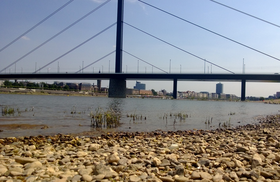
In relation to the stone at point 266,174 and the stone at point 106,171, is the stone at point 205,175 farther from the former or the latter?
the stone at point 106,171

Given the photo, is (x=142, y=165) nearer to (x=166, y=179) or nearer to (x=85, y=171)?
(x=166, y=179)

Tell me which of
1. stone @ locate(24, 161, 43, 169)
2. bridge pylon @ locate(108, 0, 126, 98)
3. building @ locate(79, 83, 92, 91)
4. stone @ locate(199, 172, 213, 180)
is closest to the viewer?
stone @ locate(199, 172, 213, 180)

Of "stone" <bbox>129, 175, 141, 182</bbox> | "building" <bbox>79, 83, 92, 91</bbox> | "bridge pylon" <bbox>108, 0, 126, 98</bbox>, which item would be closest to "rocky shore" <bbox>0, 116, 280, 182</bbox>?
"stone" <bbox>129, 175, 141, 182</bbox>

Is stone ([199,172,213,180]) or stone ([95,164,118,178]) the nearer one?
stone ([199,172,213,180])

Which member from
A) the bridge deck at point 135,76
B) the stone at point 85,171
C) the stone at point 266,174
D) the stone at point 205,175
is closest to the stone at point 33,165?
the stone at point 85,171

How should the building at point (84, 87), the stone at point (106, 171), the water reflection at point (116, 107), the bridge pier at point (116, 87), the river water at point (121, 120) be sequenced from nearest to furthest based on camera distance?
the stone at point (106, 171)
the river water at point (121, 120)
the water reflection at point (116, 107)
the bridge pier at point (116, 87)
the building at point (84, 87)

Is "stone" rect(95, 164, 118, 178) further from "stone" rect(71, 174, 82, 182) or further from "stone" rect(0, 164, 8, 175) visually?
"stone" rect(0, 164, 8, 175)

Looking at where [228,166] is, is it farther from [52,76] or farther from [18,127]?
[52,76]

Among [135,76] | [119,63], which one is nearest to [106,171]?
[135,76]

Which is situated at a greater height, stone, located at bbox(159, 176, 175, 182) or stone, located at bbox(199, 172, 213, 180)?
stone, located at bbox(199, 172, 213, 180)

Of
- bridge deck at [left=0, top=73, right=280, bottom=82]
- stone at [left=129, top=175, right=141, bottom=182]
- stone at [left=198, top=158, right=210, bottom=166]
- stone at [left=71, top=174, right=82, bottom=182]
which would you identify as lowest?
stone at [left=71, top=174, right=82, bottom=182]

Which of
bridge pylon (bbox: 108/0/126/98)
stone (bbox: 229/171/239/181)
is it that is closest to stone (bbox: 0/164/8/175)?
stone (bbox: 229/171/239/181)

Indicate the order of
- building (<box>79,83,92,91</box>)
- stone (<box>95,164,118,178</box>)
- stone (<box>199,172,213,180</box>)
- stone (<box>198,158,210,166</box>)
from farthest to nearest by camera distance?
building (<box>79,83,92,91</box>), stone (<box>198,158,210,166</box>), stone (<box>95,164,118,178</box>), stone (<box>199,172,213,180</box>)

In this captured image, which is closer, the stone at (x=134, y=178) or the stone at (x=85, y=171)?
the stone at (x=134, y=178)
